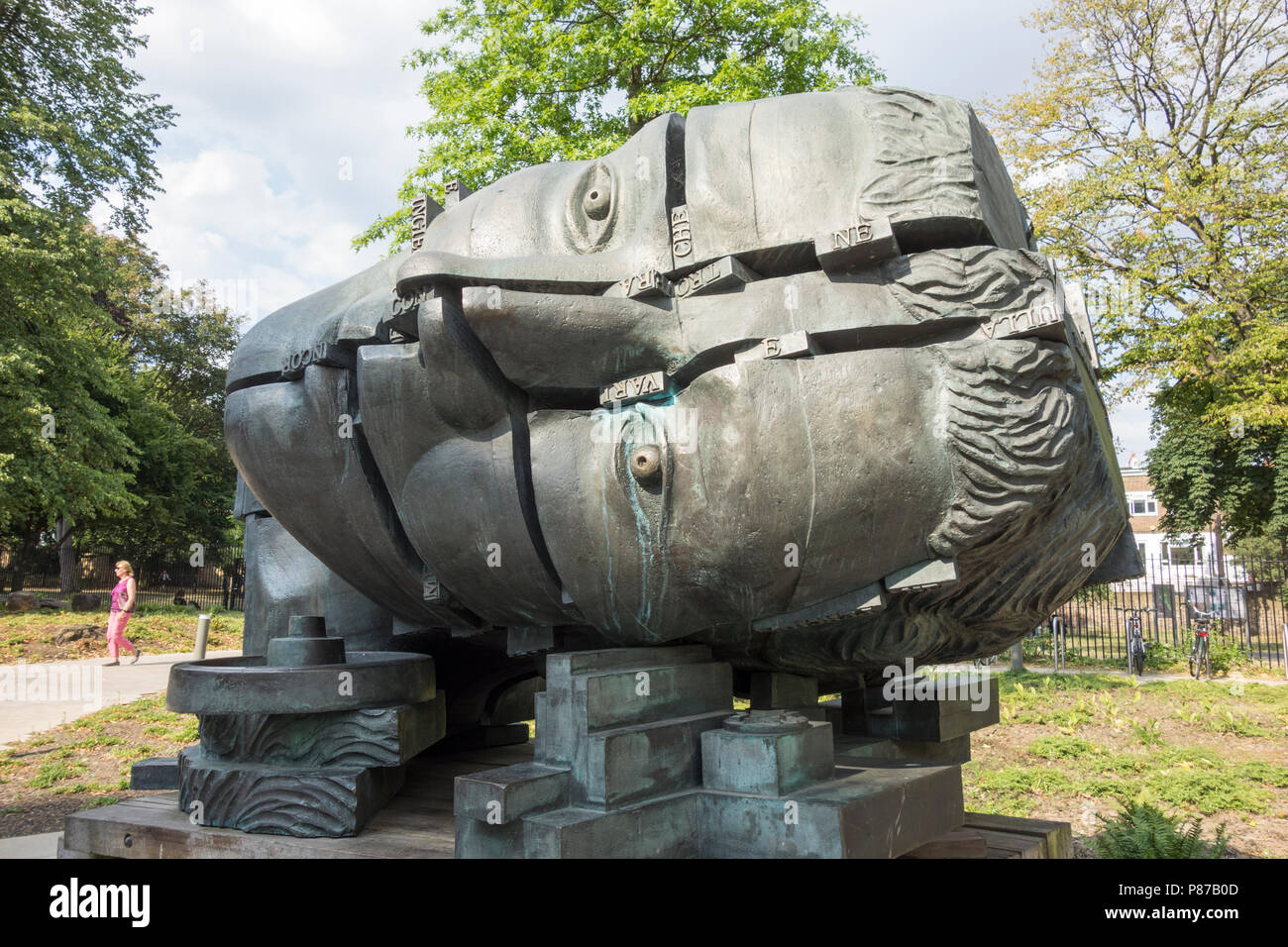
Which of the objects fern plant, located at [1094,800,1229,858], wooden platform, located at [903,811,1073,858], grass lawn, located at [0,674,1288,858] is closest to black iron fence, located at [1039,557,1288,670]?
grass lawn, located at [0,674,1288,858]

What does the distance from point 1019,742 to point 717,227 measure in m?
7.10

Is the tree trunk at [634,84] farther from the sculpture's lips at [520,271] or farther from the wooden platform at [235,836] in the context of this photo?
the wooden platform at [235,836]

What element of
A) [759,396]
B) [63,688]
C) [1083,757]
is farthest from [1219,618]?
[63,688]

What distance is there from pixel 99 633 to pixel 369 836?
13.5 m

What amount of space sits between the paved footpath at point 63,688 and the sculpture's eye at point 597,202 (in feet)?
26.6

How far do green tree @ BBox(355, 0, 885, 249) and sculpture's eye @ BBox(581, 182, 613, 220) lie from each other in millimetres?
8928

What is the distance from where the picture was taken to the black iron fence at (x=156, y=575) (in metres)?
19.9

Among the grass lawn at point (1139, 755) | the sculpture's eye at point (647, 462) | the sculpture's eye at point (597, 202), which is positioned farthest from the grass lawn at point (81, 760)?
the grass lawn at point (1139, 755)

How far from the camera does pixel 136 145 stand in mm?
18672

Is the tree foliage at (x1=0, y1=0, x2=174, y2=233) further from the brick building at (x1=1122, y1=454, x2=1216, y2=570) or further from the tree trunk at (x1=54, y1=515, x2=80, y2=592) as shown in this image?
the brick building at (x1=1122, y1=454, x2=1216, y2=570)

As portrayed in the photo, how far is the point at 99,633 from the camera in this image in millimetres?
13977

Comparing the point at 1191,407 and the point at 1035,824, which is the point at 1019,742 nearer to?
the point at 1035,824

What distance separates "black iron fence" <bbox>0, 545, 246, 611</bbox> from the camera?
1994cm
